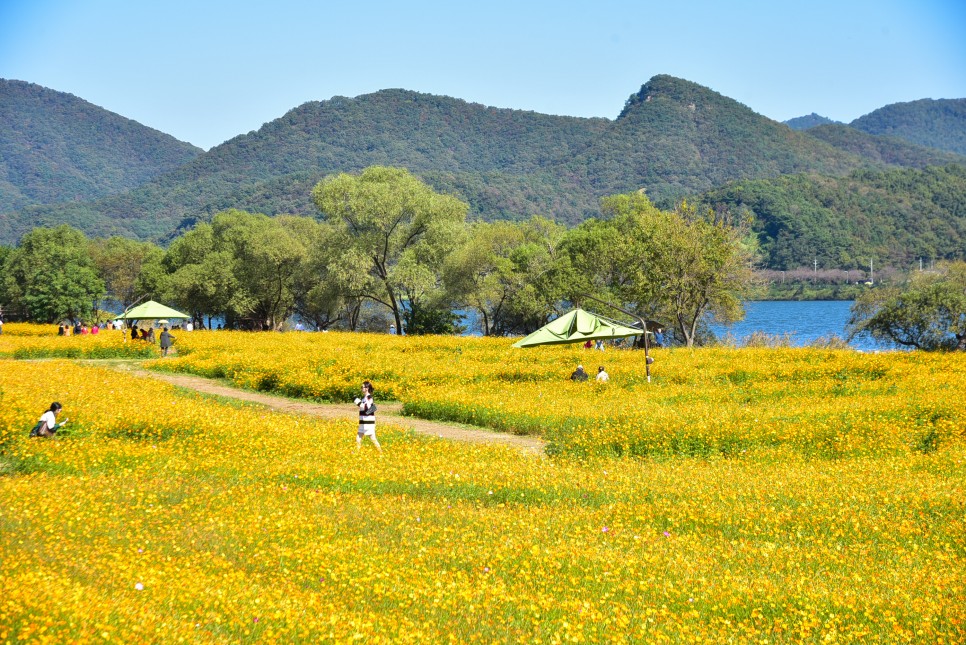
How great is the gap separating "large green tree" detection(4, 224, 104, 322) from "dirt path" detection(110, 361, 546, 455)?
147 ft

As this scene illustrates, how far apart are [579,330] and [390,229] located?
36.5 metres

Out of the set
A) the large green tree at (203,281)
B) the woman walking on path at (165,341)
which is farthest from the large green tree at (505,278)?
the woman walking on path at (165,341)

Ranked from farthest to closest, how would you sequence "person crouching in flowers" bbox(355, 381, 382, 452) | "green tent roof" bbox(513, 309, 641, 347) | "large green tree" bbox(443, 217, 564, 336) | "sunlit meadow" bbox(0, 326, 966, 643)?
"large green tree" bbox(443, 217, 564, 336)
"green tent roof" bbox(513, 309, 641, 347)
"person crouching in flowers" bbox(355, 381, 382, 452)
"sunlit meadow" bbox(0, 326, 966, 643)

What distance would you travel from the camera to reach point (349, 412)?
2891cm

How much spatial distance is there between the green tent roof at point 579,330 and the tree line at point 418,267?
2073cm

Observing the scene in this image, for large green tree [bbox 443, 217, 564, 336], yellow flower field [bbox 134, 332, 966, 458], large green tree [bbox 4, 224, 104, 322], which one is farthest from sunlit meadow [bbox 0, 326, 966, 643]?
large green tree [bbox 4, 224, 104, 322]

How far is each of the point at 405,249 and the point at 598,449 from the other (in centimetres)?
4819

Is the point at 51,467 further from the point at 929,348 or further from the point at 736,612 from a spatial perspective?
the point at 929,348

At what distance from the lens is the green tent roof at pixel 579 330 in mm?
31547

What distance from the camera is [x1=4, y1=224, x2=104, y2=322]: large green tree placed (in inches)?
3068

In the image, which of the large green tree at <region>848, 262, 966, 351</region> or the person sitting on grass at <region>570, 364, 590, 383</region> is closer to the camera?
the person sitting on grass at <region>570, 364, 590, 383</region>

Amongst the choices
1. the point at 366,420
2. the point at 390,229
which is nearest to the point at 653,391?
the point at 366,420

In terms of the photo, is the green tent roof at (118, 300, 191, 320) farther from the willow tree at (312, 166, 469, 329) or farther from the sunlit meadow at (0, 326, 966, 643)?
the sunlit meadow at (0, 326, 966, 643)

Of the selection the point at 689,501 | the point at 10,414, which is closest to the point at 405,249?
the point at 10,414
